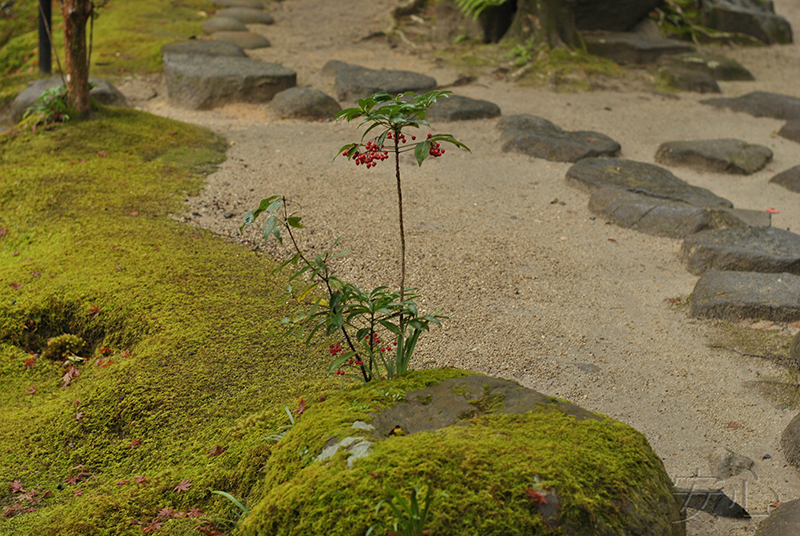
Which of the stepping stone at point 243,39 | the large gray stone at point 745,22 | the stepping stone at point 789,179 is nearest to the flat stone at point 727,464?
the stepping stone at point 789,179

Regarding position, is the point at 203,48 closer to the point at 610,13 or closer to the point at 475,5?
the point at 475,5

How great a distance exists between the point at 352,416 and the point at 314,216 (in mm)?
2875

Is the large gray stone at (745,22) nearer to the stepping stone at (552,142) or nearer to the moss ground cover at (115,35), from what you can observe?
the stepping stone at (552,142)

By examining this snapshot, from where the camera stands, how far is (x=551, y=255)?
450cm

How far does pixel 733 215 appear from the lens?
16.3ft

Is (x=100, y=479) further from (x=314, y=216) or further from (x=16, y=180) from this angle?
(x=16, y=180)

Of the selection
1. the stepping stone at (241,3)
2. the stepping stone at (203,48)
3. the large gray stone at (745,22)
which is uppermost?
the large gray stone at (745,22)

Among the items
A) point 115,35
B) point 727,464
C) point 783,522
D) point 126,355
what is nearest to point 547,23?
point 115,35

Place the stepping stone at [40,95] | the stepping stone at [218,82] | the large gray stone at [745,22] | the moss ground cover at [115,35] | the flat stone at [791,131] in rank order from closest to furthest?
the stepping stone at [40,95]
the stepping stone at [218,82]
the flat stone at [791,131]
the moss ground cover at [115,35]
the large gray stone at [745,22]

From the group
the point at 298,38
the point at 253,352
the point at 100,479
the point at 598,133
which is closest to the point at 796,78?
the point at 598,133

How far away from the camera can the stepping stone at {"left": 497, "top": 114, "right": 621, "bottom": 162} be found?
6.30 m

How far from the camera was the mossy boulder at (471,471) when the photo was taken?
1.65m

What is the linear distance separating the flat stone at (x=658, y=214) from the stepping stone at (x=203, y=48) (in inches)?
205

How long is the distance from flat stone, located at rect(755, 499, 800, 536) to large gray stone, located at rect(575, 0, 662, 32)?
960cm
